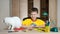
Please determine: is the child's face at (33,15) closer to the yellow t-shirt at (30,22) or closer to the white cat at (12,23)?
the yellow t-shirt at (30,22)

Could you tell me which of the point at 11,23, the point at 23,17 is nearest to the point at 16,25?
the point at 11,23

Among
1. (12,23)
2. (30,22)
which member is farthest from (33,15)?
(12,23)

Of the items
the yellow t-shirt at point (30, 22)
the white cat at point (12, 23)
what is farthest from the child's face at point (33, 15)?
the white cat at point (12, 23)

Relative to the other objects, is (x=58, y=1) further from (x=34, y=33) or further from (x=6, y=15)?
(x=6, y=15)

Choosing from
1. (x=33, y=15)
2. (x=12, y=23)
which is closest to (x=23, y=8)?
(x=33, y=15)

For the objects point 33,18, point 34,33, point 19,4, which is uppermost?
point 19,4

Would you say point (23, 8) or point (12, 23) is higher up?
point (23, 8)

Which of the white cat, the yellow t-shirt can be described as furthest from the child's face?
the white cat

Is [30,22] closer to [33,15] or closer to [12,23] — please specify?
[33,15]

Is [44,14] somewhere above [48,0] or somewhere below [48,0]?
below

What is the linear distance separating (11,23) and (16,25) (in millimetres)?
50

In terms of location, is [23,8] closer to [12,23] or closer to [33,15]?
[33,15]

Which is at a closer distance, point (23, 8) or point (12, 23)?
point (12, 23)

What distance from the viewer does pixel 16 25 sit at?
1048 mm
